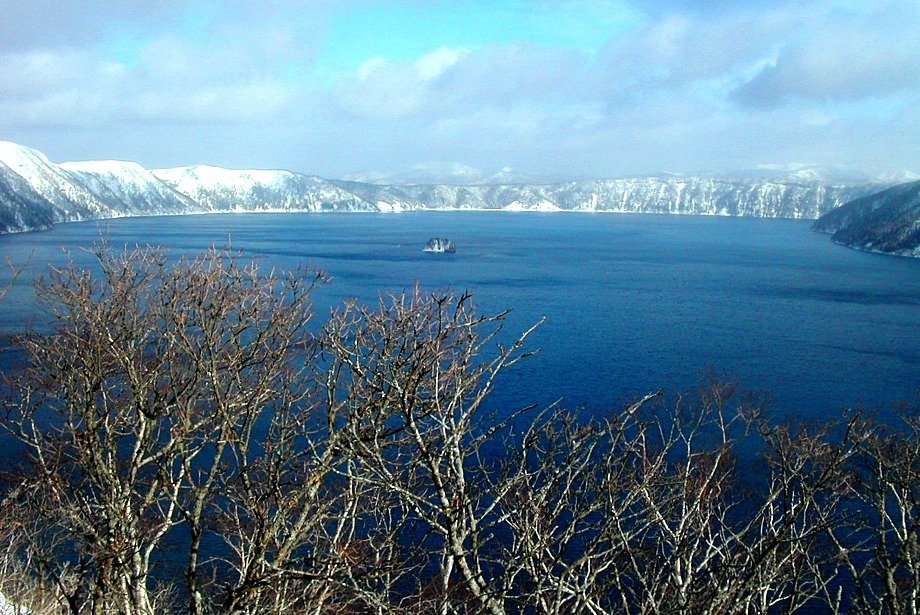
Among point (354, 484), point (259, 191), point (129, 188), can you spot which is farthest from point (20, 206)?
point (354, 484)

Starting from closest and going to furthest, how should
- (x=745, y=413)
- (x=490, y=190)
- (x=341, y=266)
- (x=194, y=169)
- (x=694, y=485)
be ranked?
(x=694, y=485)
(x=745, y=413)
(x=341, y=266)
(x=194, y=169)
(x=490, y=190)

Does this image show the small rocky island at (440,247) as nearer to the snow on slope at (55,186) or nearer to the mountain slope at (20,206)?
the mountain slope at (20,206)

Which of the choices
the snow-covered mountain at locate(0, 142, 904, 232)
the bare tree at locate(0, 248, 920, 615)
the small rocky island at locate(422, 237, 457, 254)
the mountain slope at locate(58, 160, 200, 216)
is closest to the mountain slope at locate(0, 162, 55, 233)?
the snow-covered mountain at locate(0, 142, 904, 232)

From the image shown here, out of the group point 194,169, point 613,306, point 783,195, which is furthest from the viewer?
point 194,169

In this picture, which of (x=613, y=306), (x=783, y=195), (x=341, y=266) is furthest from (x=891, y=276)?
(x=783, y=195)

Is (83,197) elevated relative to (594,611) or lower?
lower

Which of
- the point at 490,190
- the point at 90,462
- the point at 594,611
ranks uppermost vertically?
the point at 90,462

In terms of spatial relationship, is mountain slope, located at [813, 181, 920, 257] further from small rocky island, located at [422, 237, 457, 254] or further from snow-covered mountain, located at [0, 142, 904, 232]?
snow-covered mountain, located at [0, 142, 904, 232]

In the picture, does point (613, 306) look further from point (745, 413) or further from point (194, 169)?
point (194, 169)
